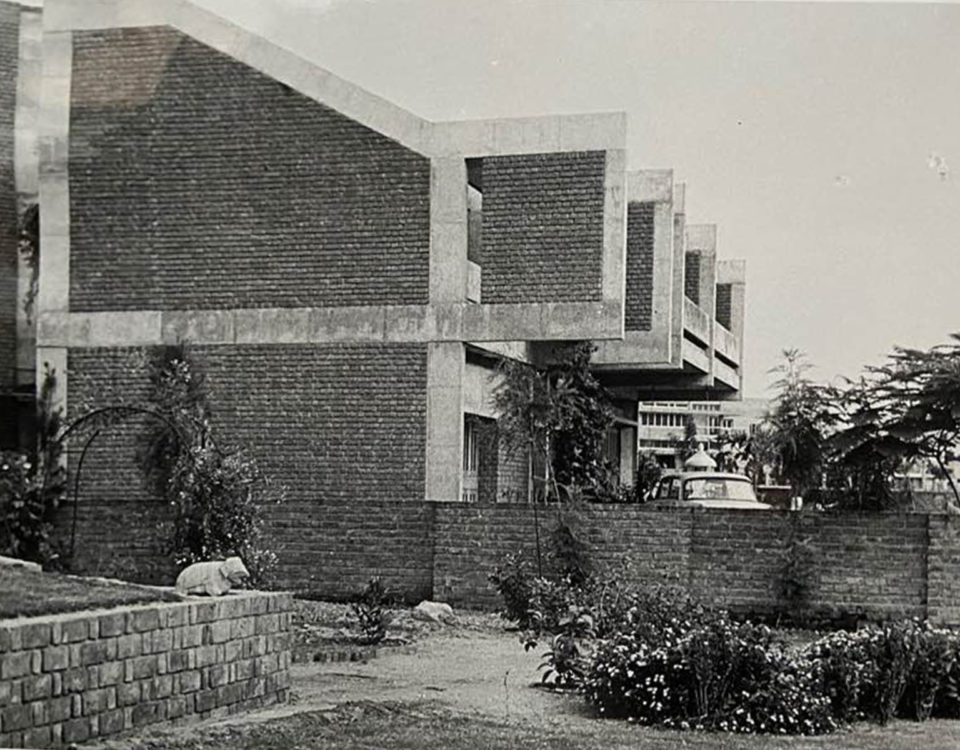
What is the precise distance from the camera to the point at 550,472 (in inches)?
848

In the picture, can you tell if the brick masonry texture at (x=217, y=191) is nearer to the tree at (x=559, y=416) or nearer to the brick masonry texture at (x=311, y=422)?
the brick masonry texture at (x=311, y=422)

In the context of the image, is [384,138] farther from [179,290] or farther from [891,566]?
[891,566]

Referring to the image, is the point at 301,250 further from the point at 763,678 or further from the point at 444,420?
the point at 763,678

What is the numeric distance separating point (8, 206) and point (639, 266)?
9.82 m

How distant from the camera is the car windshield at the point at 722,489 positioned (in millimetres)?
24125

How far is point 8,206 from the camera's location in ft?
75.7

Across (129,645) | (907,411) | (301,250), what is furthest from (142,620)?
(301,250)

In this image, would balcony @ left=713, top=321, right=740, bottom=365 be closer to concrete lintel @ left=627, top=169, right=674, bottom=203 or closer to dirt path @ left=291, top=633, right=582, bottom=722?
concrete lintel @ left=627, top=169, right=674, bottom=203

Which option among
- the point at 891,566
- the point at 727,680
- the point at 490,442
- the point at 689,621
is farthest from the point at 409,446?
the point at 727,680

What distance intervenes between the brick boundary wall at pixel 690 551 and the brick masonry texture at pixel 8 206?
502cm

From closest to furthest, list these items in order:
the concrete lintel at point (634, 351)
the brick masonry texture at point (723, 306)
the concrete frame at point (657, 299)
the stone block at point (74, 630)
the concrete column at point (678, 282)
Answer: the stone block at point (74, 630) < the concrete lintel at point (634, 351) < the concrete frame at point (657, 299) < the concrete column at point (678, 282) < the brick masonry texture at point (723, 306)

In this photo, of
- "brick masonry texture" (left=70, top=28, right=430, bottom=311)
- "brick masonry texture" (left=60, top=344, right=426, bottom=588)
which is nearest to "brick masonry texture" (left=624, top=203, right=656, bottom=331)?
"brick masonry texture" (left=60, top=344, right=426, bottom=588)

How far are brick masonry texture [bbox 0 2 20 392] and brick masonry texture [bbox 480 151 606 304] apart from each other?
6493 mm

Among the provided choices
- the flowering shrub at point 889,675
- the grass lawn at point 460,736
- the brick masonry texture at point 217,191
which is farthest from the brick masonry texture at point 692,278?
the grass lawn at point 460,736
